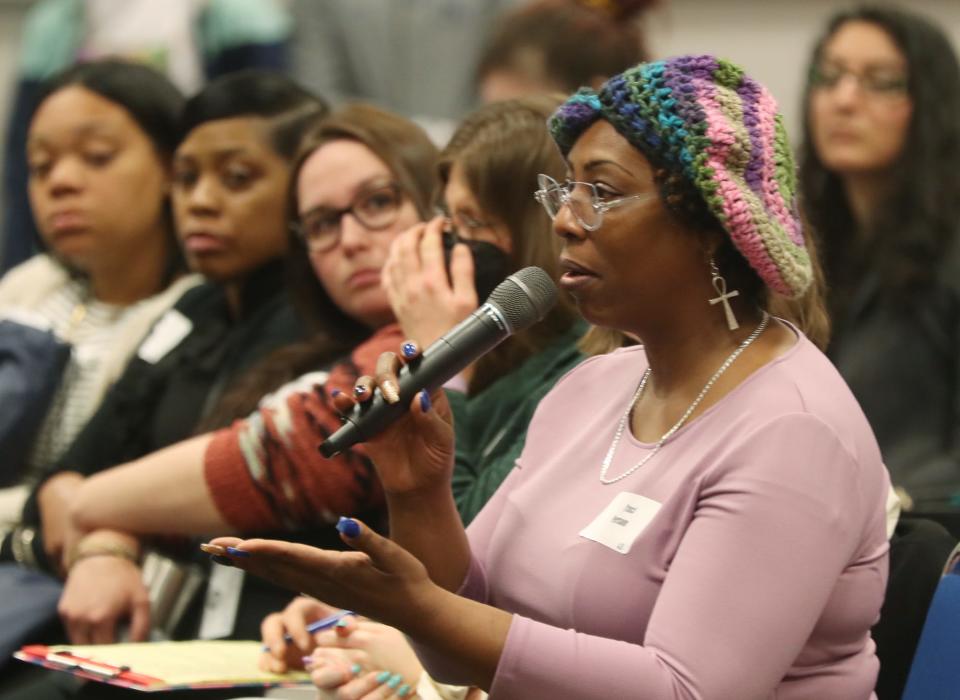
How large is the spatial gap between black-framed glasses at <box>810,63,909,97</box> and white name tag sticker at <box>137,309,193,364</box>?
5.22ft

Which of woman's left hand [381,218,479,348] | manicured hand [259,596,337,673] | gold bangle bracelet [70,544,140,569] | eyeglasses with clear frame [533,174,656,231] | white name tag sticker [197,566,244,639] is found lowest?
white name tag sticker [197,566,244,639]

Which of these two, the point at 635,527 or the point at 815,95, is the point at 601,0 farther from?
the point at 635,527

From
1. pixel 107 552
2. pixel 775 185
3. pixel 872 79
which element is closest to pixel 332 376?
pixel 107 552

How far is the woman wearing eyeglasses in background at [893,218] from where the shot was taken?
3170mm

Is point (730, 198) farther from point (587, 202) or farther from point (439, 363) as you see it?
point (439, 363)

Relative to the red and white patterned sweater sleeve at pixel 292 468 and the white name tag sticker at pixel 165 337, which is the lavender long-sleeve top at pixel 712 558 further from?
the white name tag sticker at pixel 165 337

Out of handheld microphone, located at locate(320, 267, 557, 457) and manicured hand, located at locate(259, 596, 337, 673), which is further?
manicured hand, located at locate(259, 596, 337, 673)

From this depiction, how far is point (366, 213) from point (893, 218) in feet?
4.55

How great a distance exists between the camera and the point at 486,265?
2.24 meters

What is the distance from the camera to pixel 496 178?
2246 mm

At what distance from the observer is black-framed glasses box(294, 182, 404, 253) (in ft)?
8.41

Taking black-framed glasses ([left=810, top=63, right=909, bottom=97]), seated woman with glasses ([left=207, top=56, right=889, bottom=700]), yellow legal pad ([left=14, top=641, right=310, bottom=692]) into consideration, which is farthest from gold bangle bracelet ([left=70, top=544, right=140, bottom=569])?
black-framed glasses ([left=810, top=63, right=909, bottom=97])

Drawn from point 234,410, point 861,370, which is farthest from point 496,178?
point 861,370

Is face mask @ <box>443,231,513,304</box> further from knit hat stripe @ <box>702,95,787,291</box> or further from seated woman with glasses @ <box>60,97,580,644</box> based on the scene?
knit hat stripe @ <box>702,95,787,291</box>
